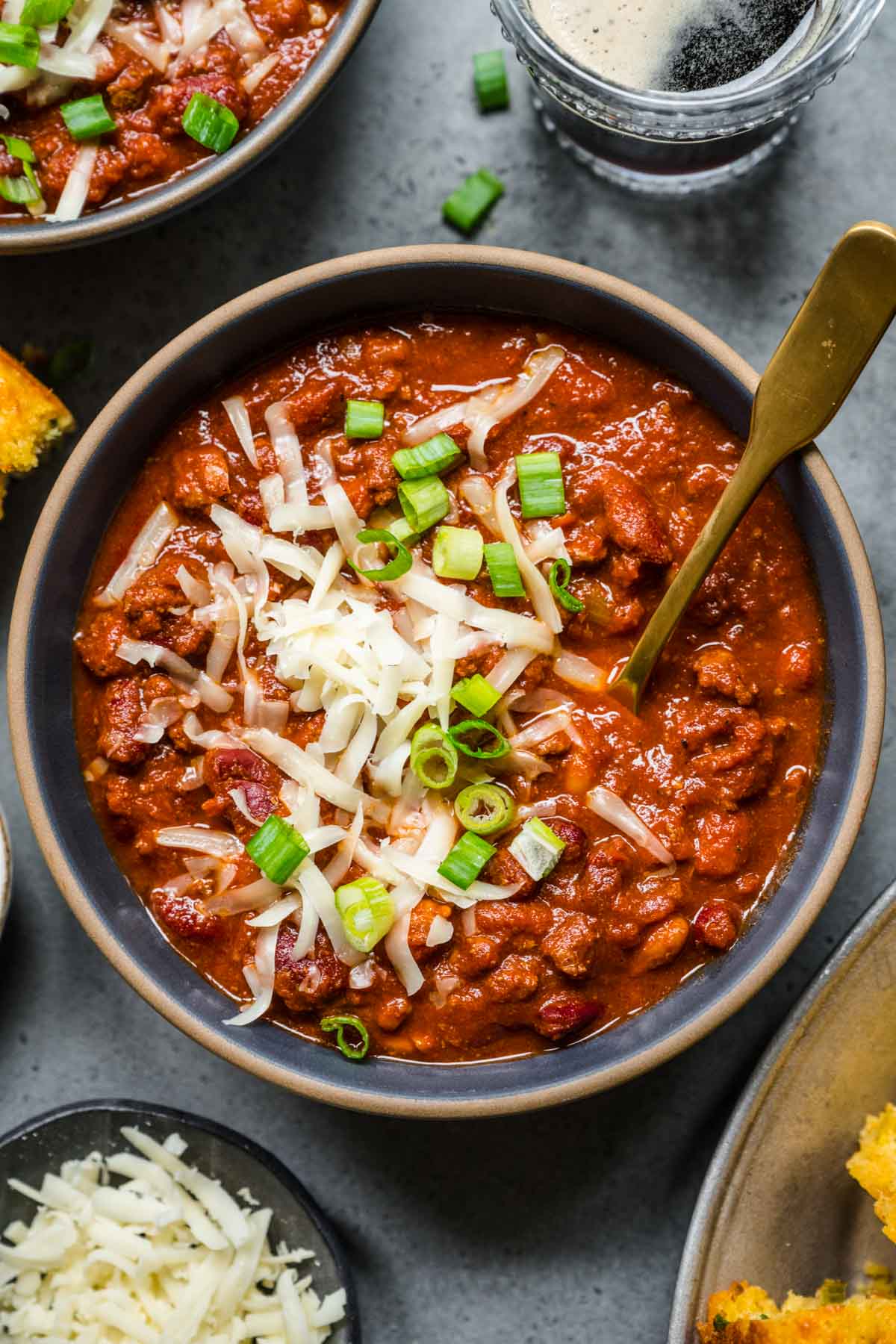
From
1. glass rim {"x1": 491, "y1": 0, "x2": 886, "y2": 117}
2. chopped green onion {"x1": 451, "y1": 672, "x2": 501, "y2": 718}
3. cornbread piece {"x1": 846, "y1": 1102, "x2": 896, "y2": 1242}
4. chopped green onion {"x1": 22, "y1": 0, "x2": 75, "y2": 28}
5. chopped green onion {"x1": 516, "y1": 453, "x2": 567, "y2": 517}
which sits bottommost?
cornbread piece {"x1": 846, "y1": 1102, "x2": 896, "y2": 1242}

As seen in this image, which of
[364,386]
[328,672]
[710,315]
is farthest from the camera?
[710,315]

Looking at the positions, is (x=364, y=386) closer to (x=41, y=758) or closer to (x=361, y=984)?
(x=41, y=758)

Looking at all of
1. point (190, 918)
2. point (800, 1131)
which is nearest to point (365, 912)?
point (190, 918)

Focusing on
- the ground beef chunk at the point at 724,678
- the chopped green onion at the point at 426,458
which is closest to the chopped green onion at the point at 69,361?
the chopped green onion at the point at 426,458

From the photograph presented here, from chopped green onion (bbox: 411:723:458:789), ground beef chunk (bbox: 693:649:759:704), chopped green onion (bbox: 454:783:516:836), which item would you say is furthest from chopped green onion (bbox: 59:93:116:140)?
ground beef chunk (bbox: 693:649:759:704)

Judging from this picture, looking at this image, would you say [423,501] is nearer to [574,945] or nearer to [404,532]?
[404,532]

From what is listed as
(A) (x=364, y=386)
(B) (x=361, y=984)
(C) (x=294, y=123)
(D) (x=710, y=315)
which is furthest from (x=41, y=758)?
(D) (x=710, y=315)

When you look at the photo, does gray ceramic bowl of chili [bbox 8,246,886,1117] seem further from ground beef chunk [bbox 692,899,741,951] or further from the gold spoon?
the gold spoon
